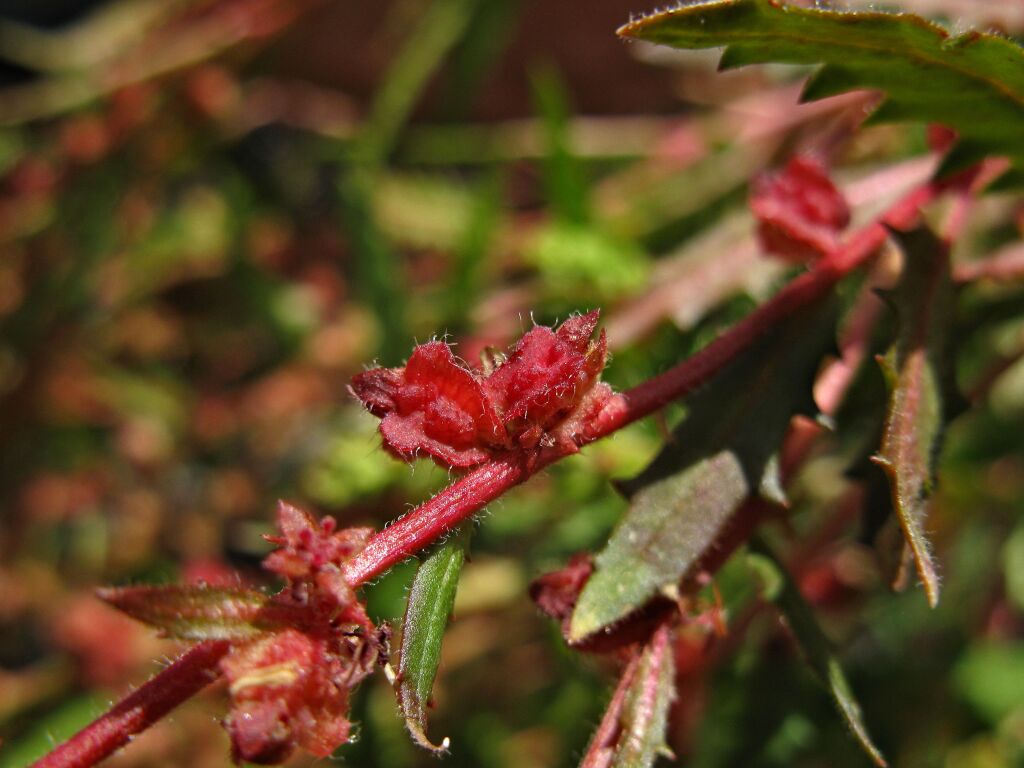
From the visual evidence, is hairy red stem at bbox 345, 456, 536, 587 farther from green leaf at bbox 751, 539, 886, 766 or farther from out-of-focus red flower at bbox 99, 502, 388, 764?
green leaf at bbox 751, 539, 886, 766

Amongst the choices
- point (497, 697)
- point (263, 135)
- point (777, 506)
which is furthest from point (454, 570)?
point (263, 135)

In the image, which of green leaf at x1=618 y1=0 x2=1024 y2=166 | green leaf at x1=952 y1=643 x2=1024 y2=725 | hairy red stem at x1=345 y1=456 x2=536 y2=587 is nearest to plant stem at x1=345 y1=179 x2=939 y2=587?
hairy red stem at x1=345 y1=456 x2=536 y2=587

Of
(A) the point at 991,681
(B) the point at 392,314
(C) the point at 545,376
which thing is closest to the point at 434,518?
(C) the point at 545,376

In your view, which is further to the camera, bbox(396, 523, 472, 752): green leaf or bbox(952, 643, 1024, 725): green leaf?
bbox(952, 643, 1024, 725): green leaf

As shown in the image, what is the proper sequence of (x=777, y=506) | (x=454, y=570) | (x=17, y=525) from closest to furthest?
(x=454, y=570) < (x=777, y=506) < (x=17, y=525)

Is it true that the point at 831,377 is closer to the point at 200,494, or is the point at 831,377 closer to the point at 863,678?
the point at 863,678

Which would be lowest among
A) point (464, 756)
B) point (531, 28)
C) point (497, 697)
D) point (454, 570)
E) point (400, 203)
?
Result: point (497, 697)

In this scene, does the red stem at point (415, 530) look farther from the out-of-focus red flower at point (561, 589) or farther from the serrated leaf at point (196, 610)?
the out-of-focus red flower at point (561, 589)
